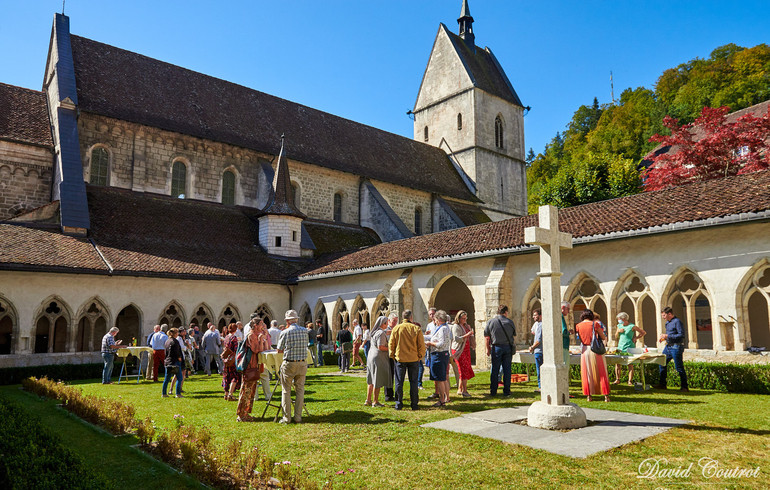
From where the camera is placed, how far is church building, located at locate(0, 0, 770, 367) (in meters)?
13.0

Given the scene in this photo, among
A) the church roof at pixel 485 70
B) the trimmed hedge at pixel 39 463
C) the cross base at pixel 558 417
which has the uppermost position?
the church roof at pixel 485 70

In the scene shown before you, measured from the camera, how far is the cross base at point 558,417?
7.01m

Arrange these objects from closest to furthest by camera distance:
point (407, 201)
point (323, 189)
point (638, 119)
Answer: point (323, 189), point (407, 201), point (638, 119)

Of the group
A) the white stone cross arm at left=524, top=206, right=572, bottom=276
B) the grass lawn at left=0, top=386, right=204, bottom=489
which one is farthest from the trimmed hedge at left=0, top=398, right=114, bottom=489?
the white stone cross arm at left=524, top=206, right=572, bottom=276

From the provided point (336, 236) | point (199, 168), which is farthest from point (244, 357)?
point (336, 236)

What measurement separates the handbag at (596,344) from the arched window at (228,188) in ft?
67.1

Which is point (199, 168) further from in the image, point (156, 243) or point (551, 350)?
point (551, 350)

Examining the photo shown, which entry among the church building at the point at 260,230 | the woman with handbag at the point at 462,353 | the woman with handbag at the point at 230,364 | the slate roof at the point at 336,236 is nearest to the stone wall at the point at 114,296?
the church building at the point at 260,230

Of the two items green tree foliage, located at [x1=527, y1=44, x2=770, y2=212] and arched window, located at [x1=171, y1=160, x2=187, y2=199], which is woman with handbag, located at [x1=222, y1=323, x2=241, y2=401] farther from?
green tree foliage, located at [x1=527, y1=44, x2=770, y2=212]

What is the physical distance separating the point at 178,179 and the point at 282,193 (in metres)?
4.83

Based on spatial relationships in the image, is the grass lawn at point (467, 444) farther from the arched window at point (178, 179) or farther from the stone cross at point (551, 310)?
the arched window at point (178, 179)

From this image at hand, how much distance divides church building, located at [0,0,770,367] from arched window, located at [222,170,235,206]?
74 millimetres

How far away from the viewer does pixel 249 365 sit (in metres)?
8.77

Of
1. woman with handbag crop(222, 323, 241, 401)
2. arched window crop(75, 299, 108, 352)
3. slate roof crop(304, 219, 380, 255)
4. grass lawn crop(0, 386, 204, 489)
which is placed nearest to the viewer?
grass lawn crop(0, 386, 204, 489)
